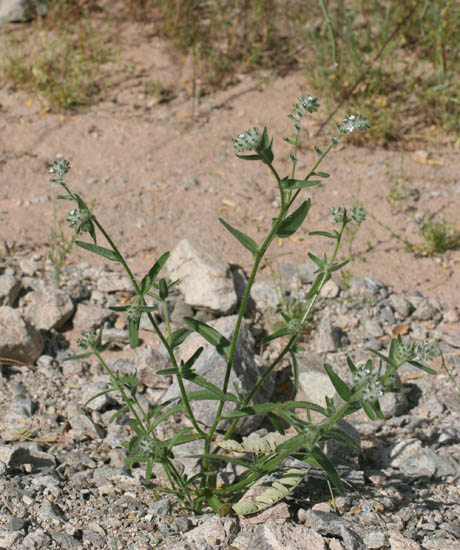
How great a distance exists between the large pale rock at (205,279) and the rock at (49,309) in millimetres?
647

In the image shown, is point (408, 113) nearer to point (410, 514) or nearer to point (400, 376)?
point (400, 376)

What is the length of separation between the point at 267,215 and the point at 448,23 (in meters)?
2.34

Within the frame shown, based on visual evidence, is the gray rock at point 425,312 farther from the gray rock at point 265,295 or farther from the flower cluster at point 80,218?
the flower cluster at point 80,218

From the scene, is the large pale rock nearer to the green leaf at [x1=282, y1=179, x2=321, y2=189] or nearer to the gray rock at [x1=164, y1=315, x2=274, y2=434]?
the gray rock at [x1=164, y1=315, x2=274, y2=434]

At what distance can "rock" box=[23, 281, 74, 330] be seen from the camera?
358cm

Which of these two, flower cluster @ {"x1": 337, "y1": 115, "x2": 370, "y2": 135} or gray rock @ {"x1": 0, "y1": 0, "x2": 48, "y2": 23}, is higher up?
gray rock @ {"x1": 0, "y1": 0, "x2": 48, "y2": 23}

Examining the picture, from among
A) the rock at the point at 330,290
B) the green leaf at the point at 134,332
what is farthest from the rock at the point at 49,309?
the green leaf at the point at 134,332

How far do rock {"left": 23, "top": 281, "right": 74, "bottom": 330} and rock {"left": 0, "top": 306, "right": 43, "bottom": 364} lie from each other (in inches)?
6.8

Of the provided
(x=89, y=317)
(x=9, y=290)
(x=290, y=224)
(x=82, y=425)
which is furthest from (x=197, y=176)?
(x=290, y=224)

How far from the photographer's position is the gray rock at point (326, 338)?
3.58 m

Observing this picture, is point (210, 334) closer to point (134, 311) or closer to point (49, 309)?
point (134, 311)

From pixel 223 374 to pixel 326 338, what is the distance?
2.70 feet

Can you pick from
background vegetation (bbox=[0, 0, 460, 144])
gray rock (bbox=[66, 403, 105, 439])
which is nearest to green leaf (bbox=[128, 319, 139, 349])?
gray rock (bbox=[66, 403, 105, 439])

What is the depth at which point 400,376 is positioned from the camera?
11.3 ft
